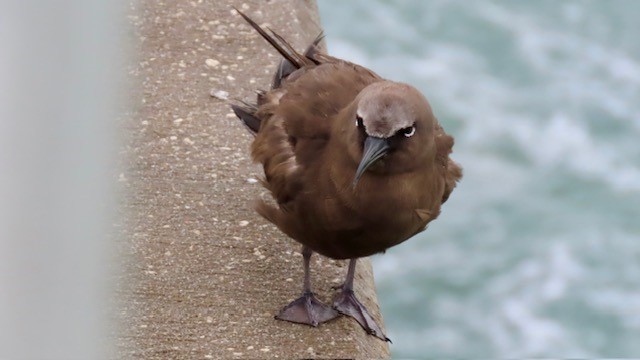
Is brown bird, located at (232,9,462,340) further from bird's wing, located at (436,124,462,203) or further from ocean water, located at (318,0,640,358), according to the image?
ocean water, located at (318,0,640,358)

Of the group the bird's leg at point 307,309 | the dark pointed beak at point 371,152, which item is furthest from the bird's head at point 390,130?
the bird's leg at point 307,309

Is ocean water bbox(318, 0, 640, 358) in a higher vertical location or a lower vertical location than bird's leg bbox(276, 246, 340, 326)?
higher

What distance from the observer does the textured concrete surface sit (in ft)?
10.1

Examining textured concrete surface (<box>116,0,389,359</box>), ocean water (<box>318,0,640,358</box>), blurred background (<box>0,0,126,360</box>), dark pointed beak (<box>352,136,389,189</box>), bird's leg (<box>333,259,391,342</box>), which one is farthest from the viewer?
ocean water (<box>318,0,640,358</box>)

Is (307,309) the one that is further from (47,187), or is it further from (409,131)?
(47,187)

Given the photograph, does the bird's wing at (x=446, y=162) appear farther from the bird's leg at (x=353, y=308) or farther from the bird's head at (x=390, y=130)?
the bird's leg at (x=353, y=308)

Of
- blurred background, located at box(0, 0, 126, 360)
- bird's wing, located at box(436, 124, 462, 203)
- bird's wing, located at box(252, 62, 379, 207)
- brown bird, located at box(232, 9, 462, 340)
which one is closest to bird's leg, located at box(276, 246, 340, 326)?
brown bird, located at box(232, 9, 462, 340)

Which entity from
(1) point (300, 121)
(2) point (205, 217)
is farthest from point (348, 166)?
(2) point (205, 217)

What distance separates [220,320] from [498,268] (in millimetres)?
5095

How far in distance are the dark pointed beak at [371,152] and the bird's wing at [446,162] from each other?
40 centimetres

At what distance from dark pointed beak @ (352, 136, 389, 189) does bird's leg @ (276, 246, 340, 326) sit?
59 cm

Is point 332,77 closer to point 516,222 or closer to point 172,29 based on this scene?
point 172,29

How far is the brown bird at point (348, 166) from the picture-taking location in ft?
9.30

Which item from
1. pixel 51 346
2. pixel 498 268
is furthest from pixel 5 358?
pixel 498 268
